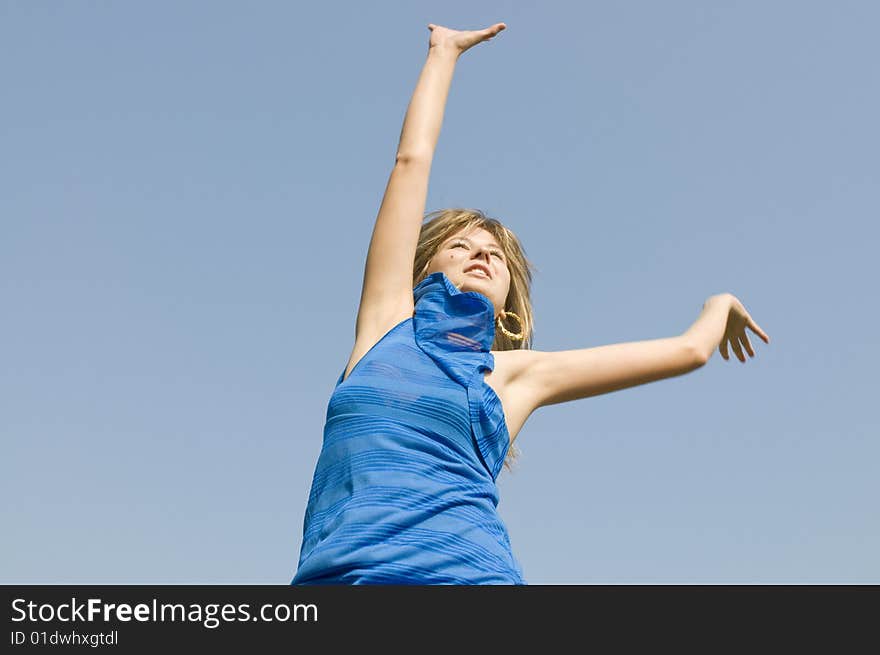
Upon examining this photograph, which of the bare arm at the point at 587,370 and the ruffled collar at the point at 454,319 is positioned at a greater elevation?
the ruffled collar at the point at 454,319

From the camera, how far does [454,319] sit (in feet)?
12.6

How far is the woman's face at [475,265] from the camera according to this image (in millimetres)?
4289

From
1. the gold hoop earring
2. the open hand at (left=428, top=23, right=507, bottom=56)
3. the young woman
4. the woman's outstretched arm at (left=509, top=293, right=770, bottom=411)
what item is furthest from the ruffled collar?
the open hand at (left=428, top=23, right=507, bottom=56)

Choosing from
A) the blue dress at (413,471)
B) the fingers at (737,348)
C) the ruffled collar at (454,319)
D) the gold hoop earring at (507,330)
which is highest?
the gold hoop earring at (507,330)

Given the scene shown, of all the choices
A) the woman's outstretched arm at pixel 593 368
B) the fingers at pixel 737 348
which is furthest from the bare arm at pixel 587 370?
the fingers at pixel 737 348

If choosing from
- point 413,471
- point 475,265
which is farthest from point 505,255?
point 413,471

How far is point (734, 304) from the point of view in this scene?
4555 millimetres

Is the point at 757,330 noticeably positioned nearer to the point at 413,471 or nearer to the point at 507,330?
the point at 507,330

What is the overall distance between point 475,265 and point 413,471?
1285mm

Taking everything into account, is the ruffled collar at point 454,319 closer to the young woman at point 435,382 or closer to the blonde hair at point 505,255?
the young woman at point 435,382

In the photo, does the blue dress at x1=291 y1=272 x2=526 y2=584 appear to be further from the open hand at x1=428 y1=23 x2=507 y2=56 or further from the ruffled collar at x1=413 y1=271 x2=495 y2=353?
the open hand at x1=428 y1=23 x2=507 y2=56

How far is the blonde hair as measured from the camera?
15.1 feet
